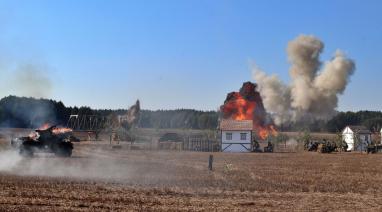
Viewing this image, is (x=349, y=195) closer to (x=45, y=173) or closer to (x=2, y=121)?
(x=45, y=173)

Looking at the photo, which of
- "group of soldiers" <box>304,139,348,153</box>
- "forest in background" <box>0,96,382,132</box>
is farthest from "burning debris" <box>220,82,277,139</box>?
"group of soldiers" <box>304,139,348,153</box>

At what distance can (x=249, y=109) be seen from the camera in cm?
9356

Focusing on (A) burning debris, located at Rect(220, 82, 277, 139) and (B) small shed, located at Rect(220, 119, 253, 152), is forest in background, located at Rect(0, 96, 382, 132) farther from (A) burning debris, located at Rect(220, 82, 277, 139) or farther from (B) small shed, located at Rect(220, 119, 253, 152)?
(B) small shed, located at Rect(220, 119, 253, 152)

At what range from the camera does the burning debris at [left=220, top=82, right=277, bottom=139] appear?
305 ft

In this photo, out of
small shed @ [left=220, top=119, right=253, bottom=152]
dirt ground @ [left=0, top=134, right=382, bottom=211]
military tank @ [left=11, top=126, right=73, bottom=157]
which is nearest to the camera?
dirt ground @ [left=0, top=134, right=382, bottom=211]

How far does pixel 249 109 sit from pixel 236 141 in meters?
21.3

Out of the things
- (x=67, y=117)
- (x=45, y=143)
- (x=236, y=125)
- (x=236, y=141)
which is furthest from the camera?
(x=67, y=117)

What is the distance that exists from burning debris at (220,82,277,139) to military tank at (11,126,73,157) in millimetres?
54432

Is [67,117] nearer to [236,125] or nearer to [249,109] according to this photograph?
[249,109]

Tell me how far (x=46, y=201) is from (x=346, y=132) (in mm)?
85641

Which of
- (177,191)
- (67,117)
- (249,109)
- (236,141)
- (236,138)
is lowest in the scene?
(177,191)

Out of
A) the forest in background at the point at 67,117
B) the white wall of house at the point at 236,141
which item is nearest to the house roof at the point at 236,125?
the white wall of house at the point at 236,141

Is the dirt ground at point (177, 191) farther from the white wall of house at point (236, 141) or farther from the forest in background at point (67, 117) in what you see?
the white wall of house at point (236, 141)

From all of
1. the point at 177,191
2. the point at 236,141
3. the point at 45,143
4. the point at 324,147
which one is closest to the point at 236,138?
the point at 236,141
